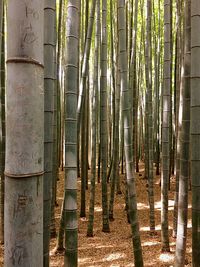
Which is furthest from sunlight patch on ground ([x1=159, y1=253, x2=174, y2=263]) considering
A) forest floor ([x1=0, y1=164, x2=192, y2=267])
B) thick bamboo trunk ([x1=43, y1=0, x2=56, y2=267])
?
thick bamboo trunk ([x1=43, y1=0, x2=56, y2=267])

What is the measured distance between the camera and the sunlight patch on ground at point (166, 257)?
3280 mm

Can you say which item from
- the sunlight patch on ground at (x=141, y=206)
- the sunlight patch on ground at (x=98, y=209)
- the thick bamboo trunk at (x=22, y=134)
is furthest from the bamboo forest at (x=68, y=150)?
the sunlight patch on ground at (x=141, y=206)

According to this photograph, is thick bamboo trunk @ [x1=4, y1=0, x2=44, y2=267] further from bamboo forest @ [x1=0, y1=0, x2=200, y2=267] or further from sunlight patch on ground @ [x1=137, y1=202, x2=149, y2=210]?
sunlight patch on ground @ [x1=137, y1=202, x2=149, y2=210]

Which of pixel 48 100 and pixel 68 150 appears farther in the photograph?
pixel 68 150

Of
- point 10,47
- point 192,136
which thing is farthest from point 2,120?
point 10,47

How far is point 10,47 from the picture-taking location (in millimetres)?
805

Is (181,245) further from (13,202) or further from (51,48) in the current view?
(13,202)

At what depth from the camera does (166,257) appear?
336 centimetres

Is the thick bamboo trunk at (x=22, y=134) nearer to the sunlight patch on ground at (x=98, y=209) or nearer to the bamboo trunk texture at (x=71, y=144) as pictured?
the bamboo trunk texture at (x=71, y=144)

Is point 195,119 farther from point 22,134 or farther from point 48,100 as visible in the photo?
point 22,134

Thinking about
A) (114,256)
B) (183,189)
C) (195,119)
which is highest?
(195,119)

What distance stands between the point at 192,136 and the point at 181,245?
0.83 m

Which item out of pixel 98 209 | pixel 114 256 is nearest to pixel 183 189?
pixel 114 256

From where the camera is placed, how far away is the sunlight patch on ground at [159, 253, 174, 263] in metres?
3.28
